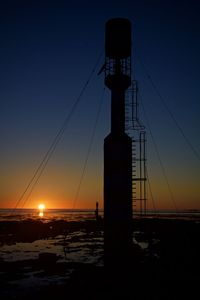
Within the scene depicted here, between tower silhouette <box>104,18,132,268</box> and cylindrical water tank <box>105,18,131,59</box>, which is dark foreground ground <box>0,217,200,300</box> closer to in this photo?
tower silhouette <box>104,18,132,268</box>

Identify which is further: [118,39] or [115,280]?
[118,39]

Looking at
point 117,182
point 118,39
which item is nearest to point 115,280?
point 117,182

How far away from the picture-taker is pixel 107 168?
1748cm

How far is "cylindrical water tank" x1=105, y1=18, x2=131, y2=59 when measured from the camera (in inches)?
744

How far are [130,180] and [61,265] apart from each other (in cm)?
794

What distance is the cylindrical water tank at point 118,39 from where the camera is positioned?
18891 millimetres

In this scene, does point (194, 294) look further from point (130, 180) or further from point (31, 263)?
point (31, 263)

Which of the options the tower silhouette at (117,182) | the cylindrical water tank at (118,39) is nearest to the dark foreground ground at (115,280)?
the tower silhouette at (117,182)

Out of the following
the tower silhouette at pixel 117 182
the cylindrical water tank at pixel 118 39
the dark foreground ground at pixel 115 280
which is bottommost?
the dark foreground ground at pixel 115 280

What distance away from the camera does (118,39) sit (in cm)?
1892

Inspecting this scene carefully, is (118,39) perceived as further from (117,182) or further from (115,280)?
(115,280)

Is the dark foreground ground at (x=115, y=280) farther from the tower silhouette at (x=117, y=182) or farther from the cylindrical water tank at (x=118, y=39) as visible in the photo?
the cylindrical water tank at (x=118, y=39)

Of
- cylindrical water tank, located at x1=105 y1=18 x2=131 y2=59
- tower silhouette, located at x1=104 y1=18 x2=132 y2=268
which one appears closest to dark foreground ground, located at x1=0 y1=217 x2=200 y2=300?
tower silhouette, located at x1=104 y1=18 x2=132 y2=268

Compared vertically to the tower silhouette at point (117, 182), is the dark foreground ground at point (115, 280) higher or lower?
lower
